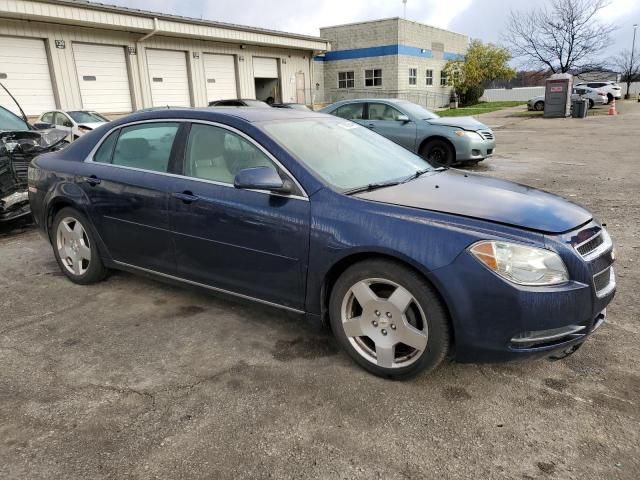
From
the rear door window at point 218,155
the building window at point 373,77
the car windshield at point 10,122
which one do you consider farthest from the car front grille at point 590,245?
the building window at point 373,77

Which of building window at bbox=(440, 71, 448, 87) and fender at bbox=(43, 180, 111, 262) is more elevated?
building window at bbox=(440, 71, 448, 87)

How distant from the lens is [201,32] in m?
22.8

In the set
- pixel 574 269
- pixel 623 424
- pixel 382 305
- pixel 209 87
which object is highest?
pixel 209 87

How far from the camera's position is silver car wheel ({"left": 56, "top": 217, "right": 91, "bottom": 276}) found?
14.5 ft

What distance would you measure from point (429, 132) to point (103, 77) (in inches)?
595

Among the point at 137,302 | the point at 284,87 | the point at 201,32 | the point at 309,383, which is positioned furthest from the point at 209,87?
the point at 309,383

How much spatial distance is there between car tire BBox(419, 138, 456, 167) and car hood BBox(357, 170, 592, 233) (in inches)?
276

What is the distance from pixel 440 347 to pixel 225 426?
1.19 meters

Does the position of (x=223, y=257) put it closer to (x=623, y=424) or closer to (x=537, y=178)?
(x=623, y=424)

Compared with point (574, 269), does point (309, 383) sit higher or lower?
lower

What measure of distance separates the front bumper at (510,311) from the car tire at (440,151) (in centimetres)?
791

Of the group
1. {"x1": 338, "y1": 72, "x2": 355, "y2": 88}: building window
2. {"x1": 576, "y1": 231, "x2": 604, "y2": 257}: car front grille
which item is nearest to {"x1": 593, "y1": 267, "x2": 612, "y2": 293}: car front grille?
{"x1": 576, "y1": 231, "x2": 604, "y2": 257}: car front grille

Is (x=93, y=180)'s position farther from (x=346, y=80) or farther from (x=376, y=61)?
(x=346, y=80)

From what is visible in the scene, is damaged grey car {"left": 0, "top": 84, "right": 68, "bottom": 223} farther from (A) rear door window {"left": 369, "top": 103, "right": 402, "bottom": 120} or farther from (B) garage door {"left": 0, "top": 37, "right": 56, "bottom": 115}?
(B) garage door {"left": 0, "top": 37, "right": 56, "bottom": 115}
